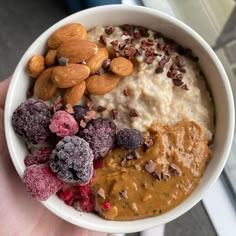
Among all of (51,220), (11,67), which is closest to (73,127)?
(51,220)

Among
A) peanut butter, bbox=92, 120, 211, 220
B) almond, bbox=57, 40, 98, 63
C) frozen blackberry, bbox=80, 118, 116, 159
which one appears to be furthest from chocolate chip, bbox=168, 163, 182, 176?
almond, bbox=57, 40, 98, 63

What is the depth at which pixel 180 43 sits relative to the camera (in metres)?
0.78

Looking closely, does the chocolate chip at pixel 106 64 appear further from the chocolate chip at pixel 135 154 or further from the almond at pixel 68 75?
the chocolate chip at pixel 135 154

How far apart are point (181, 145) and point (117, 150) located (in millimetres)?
107

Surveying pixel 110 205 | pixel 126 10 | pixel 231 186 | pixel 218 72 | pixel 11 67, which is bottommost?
pixel 231 186

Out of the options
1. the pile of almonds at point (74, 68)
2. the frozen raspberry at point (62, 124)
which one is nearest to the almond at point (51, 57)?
the pile of almonds at point (74, 68)

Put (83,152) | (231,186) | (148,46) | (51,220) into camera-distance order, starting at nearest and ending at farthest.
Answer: (83,152) → (148,46) → (51,220) → (231,186)

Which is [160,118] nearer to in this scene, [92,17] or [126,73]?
[126,73]

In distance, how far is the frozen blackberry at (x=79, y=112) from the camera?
0.70 m

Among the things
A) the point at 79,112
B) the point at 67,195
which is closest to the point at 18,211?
the point at 67,195

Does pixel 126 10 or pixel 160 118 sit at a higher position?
pixel 126 10

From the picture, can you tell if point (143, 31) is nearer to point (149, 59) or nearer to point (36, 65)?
point (149, 59)

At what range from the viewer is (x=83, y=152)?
0.65 metres

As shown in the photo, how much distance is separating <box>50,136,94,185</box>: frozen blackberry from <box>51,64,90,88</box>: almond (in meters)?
0.09
